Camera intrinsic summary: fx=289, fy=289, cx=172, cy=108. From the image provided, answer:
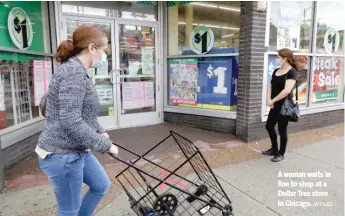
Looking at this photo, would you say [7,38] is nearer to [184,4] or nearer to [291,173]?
[184,4]

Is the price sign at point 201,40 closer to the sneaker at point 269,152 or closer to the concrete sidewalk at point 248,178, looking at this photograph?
the concrete sidewalk at point 248,178

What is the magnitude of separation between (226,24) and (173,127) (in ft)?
7.60

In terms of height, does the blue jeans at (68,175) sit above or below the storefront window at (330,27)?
below

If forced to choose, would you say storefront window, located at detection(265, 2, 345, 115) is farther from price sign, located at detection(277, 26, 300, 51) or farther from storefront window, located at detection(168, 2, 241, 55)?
storefront window, located at detection(168, 2, 241, 55)

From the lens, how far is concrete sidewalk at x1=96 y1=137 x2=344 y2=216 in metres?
2.92

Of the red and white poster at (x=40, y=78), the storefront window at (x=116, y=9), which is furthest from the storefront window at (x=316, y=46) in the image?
the red and white poster at (x=40, y=78)

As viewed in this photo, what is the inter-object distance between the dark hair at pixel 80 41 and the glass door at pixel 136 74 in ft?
12.7

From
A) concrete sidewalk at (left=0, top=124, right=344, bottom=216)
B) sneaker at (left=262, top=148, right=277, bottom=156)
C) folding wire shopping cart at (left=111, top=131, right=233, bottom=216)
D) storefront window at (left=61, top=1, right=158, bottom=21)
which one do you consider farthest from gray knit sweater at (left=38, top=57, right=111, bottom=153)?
storefront window at (left=61, top=1, right=158, bottom=21)

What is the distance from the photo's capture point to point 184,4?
19.7 ft

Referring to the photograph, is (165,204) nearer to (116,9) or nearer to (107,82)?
(107,82)

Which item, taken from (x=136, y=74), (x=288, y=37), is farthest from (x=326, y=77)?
(x=136, y=74)

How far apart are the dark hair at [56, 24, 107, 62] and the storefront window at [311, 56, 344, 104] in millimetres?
5304

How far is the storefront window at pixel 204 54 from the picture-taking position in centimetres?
545

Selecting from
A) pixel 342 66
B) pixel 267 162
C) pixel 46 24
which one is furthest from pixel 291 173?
pixel 46 24
